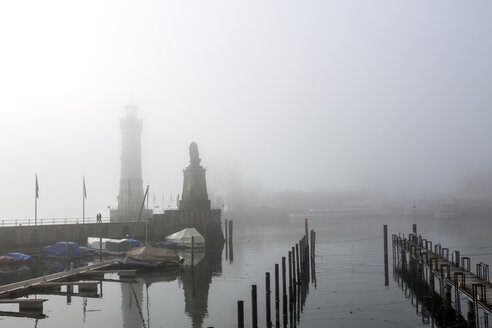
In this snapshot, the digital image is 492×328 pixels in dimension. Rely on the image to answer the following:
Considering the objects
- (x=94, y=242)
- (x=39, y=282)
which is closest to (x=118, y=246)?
(x=94, y=242)

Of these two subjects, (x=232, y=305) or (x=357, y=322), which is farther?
(x=232, y=305)

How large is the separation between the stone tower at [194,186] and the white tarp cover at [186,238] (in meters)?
8.35

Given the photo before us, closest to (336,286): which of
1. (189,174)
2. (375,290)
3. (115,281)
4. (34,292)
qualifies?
(375,290)

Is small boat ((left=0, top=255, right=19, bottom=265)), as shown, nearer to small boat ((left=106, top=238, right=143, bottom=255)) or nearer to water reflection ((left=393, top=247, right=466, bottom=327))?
small boat ((left=106, top=238, right=143, bottom=255))

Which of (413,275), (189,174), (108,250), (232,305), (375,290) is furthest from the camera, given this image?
(189,174)

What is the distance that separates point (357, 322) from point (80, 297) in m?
22.2

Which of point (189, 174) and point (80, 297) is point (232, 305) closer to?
point (80, 297)

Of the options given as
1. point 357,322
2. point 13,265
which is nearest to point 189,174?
point 13,265

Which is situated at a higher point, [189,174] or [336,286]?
[189,174]

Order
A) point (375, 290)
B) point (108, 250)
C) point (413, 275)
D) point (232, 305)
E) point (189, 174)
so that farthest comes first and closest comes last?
point (189, 174) < point (108, 250) < point (413, 275) < point (375, 290) < point (232, 305)

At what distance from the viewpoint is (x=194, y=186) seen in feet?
312

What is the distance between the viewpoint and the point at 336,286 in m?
50.1

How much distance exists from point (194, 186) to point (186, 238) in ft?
46.2

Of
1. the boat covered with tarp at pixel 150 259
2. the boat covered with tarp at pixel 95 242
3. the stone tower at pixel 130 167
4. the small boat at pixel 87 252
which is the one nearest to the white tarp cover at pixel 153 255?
the boat covered with tarp at pixel 150 259
